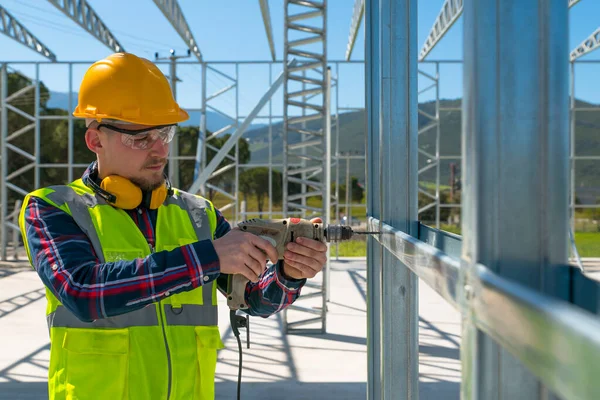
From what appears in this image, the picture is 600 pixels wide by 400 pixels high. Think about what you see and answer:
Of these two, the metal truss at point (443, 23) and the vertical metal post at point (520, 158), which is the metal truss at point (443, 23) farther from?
the vertical metal post at point (520, 158)

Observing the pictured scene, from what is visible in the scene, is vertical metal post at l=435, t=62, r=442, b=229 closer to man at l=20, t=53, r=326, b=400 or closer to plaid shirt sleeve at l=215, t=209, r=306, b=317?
plaid shirt sleeve at l=215, t=209, r=306, b=317

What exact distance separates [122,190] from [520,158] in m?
1.44

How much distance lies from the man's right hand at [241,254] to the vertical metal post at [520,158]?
932mm

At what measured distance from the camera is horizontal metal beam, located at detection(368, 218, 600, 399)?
1.16 ft

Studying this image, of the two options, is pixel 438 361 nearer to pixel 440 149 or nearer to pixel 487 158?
pixel 487 158

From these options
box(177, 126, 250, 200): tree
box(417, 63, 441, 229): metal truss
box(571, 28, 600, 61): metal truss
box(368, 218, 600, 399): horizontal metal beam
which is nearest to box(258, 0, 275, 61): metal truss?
box(177, 126, 250, 200): tree

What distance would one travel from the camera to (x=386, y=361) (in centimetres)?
163

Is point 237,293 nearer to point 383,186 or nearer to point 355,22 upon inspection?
point 383,186

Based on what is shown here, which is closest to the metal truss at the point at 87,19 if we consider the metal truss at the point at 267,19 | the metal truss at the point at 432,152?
the metal truss at the point at 267,19

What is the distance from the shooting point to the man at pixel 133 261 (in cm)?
144

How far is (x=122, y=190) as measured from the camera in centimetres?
177

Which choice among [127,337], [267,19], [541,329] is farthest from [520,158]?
[267,19]

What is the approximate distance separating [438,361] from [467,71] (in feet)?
16.7

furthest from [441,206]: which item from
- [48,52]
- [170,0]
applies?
[48,52]
